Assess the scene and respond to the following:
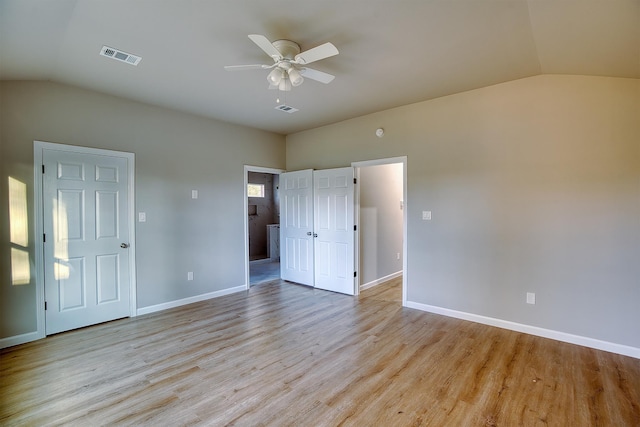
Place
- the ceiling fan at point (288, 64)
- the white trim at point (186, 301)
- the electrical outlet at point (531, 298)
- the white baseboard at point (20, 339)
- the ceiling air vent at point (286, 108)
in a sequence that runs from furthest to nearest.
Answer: the ceiling air vent at point (286, 108), the white trim at point (186, 301), the electrical outlet at point (531, 298), the white baseboard at point (20, 339), the ceiling fan at point (288, 64)

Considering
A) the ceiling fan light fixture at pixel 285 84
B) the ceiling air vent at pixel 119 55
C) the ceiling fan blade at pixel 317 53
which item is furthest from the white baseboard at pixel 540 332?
the ceiling air vent at pixel 119 55

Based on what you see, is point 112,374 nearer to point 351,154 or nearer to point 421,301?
point 421,301

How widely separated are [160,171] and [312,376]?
3.39 m

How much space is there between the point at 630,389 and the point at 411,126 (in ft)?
11.2

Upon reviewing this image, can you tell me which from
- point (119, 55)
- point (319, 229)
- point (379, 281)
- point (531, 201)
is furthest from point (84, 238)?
point (531, 201)

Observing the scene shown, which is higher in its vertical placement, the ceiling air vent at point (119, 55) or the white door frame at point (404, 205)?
the ceiling air vent at point (119, 55)

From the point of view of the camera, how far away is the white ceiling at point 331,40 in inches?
81.5

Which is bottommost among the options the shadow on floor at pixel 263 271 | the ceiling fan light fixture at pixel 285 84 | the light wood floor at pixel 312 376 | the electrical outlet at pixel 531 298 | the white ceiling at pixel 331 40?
the light wood floor at pixel 312 376

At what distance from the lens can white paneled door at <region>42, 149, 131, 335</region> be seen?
333 centimetres

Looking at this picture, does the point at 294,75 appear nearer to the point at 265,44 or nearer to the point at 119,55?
the point at 265,44

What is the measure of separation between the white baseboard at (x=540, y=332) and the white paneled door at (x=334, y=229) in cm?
127

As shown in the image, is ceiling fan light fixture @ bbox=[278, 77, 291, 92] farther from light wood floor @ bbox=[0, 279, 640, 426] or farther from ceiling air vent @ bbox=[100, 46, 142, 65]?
light wood floor @ bbox=[0, 279, 640, 426]

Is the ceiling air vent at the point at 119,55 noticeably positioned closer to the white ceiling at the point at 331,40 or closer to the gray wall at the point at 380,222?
the white ceiling at the point at 331,40

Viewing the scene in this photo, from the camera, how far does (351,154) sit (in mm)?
4867
